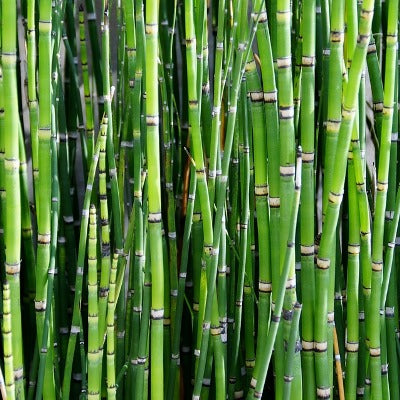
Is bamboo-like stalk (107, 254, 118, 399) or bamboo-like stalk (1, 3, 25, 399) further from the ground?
bamboo-like stalk (1, 3, 25, 399)

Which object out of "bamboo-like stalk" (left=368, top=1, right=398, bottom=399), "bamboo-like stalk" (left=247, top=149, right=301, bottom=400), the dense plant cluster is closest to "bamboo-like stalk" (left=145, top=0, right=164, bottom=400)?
the dense plant cluster

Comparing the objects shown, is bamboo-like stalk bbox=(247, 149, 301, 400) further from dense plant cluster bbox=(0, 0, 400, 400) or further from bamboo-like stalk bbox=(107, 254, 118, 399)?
bamboo-like stalk bbox=(107, 254, 118, 399)

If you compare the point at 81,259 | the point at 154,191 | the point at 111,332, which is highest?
the point at 154,191

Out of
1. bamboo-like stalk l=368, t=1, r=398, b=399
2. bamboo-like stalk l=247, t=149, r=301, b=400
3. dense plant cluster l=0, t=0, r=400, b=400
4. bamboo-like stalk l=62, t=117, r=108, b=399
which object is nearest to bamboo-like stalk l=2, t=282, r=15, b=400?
dense plant cluster l=0, t=0, r=400, b=400

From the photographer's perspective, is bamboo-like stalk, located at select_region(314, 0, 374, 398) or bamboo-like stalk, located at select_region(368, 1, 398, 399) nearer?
bamboo-like stalk, located at select_region(314, 0, 374, 398)

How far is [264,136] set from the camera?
96 centimetres

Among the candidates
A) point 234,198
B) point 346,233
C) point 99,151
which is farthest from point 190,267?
point 99,151

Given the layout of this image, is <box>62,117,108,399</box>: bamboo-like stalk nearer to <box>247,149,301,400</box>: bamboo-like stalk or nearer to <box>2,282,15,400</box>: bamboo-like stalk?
<box>2,282,15,400</box>: bamboo-like stalk

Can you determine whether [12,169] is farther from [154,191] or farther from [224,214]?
[224,214]

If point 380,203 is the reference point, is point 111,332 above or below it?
below

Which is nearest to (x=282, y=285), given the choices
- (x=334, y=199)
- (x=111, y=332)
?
(x=334, y=199)

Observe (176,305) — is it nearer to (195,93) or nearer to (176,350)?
(176,350)

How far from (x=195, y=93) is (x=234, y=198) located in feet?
1.06

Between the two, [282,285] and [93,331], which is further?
[93,331]
